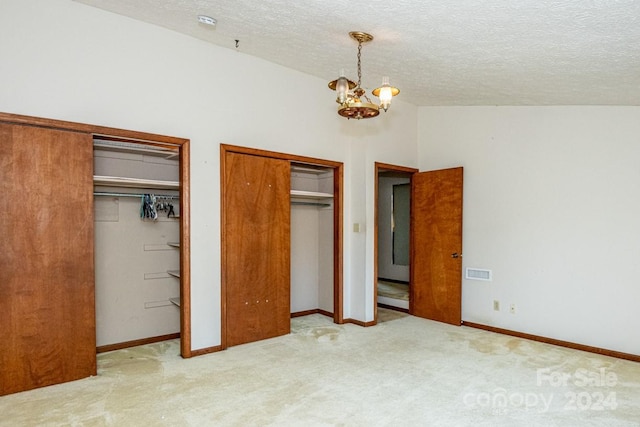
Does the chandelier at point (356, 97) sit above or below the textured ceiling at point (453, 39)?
below

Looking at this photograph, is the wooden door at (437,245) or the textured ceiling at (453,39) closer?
the textured ceiling at (453,39)

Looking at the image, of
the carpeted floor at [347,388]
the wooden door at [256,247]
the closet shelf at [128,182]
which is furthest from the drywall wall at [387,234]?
the closet shelf at [128,182]

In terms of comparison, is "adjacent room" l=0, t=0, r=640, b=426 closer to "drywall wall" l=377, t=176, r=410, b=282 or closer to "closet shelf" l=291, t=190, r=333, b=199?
"closet shelf" l=291, t=190, r=333, b=199

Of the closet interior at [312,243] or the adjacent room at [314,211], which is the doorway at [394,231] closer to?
the adjacent room at [314,211]

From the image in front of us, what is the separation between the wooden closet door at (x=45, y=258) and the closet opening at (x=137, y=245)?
0.52 metres

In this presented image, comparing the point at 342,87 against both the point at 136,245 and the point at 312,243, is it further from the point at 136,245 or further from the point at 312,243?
the point at 312,243

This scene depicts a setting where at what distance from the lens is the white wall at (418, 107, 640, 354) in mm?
4004

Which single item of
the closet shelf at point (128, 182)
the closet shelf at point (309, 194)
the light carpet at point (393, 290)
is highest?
the closet shelf at point (128, 182)

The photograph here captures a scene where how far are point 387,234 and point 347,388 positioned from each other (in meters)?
5.06

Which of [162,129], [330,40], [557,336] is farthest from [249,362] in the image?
[557,336]

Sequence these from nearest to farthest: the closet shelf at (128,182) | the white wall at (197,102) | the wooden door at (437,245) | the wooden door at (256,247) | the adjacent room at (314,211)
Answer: the adjacent room at (314,211), the white wall at (197,102), the closet shelf at (128,182), the wooden door at (256,247), the wooden door at (437,245)

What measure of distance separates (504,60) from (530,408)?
277cm

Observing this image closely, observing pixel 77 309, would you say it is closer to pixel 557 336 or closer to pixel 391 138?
pixel 391 138

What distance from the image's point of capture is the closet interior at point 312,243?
5477 millimetres
